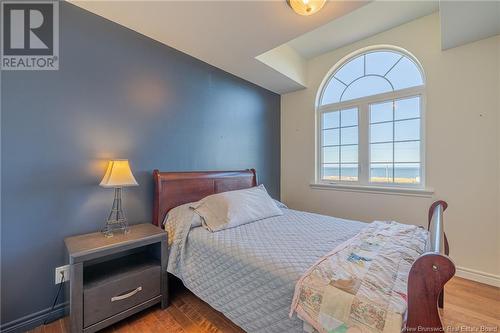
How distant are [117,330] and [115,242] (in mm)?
613

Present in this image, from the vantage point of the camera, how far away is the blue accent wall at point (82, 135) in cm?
150

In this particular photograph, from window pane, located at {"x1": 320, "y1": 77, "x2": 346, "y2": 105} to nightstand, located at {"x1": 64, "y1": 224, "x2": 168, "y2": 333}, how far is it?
2.84 m

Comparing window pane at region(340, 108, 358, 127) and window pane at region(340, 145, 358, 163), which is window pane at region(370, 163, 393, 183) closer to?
window pane at region(340, 145, 358, 163)

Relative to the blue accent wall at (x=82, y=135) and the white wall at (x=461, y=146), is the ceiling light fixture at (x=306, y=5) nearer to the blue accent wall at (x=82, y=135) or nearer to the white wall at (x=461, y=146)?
the blue accent wall at (x=82, y=135)

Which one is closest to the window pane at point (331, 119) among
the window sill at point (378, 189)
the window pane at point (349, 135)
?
the window pane at point (349, 135)

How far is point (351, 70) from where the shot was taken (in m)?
3.09

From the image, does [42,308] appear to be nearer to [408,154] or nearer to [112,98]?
[112,98]

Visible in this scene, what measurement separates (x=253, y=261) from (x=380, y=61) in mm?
2942

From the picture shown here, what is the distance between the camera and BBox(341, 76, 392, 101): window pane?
2.82 m

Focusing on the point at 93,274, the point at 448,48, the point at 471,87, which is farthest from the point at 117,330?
the point at 448,48

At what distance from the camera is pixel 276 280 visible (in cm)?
119

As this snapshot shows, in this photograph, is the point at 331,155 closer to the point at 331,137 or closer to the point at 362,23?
the point at 331,137

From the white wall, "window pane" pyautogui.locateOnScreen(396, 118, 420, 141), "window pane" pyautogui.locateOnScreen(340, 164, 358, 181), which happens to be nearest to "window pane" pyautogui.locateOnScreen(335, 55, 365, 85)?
the white wall

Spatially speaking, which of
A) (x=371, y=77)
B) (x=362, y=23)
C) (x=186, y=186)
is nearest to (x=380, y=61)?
(x=371, y=77)
